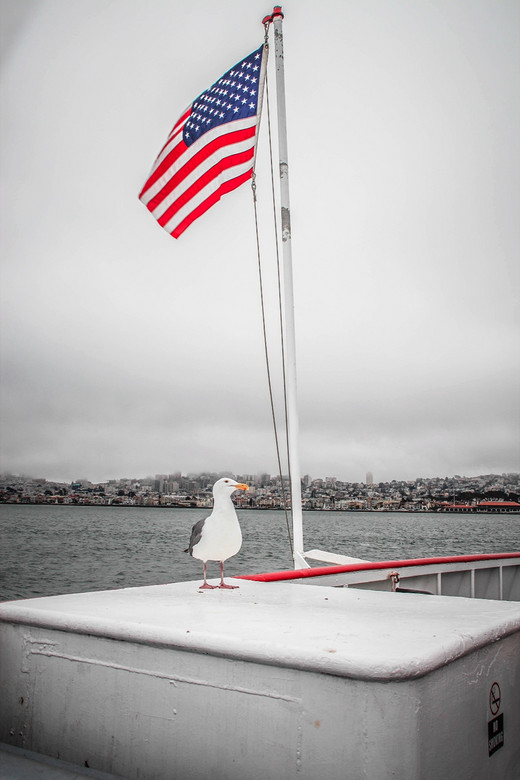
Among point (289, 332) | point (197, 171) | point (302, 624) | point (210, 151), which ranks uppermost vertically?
point (210, 151)

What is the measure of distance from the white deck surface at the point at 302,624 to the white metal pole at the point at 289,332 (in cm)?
243

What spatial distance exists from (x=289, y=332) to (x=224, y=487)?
2.78 metres

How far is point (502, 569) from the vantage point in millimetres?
6758

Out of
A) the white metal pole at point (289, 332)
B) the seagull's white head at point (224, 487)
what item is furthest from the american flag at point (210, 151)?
the seagull's white head at point (224, 487)

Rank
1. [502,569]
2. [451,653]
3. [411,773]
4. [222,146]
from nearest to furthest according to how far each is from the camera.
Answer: [411,773] → [451,653] → [222,146] → [502,569]

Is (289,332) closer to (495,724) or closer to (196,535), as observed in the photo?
(196,535)

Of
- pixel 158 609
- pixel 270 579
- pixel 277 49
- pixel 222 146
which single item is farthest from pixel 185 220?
pixel 158 609

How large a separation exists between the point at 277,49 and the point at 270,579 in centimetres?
520

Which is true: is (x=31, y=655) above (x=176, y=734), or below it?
above

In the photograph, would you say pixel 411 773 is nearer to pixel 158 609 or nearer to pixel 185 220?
pixel 158 609

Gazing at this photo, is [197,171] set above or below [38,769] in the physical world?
above

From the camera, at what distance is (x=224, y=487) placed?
8.96 feet

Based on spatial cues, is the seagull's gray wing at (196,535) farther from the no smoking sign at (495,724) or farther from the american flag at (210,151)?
the american flag at (210,151)

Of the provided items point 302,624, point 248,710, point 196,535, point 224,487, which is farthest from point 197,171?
point 248,710
